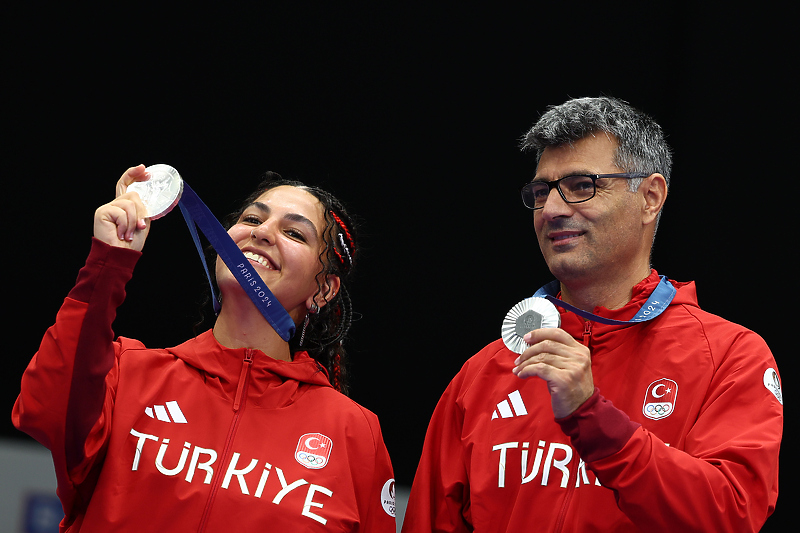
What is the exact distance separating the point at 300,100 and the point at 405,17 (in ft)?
2.08

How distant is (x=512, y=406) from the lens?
2.26m

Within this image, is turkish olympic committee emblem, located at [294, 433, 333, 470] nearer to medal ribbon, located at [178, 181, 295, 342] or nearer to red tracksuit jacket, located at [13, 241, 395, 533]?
red tracksuit jacket, located at [13, 241, 395, 533]

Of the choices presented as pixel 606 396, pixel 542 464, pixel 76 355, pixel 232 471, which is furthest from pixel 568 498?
pixel 76 355

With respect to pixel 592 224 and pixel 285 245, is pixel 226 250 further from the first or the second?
pixel 592 224

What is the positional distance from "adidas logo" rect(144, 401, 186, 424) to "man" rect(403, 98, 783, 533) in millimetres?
703

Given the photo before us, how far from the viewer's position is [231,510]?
80.0 inches

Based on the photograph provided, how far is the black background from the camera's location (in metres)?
3.54

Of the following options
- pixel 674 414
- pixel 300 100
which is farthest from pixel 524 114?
pixel 674 414

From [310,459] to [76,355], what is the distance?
2.26 feet

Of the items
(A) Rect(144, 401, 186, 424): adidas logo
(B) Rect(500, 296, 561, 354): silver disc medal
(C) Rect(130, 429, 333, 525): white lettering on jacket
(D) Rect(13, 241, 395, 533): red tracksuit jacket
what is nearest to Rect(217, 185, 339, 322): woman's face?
(D) Rect(13, 241, 395, 533): red tracksuit jacket

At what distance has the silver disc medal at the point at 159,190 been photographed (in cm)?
199

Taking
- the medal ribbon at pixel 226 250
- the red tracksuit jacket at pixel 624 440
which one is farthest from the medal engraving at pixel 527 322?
the medal ribbon at pixel 226 250

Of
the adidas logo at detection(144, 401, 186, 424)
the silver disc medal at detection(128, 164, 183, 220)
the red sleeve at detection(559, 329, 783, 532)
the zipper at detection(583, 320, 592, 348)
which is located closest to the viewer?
the red sleeve at detection(559, 329, 783, 532)

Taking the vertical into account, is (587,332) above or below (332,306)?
above
